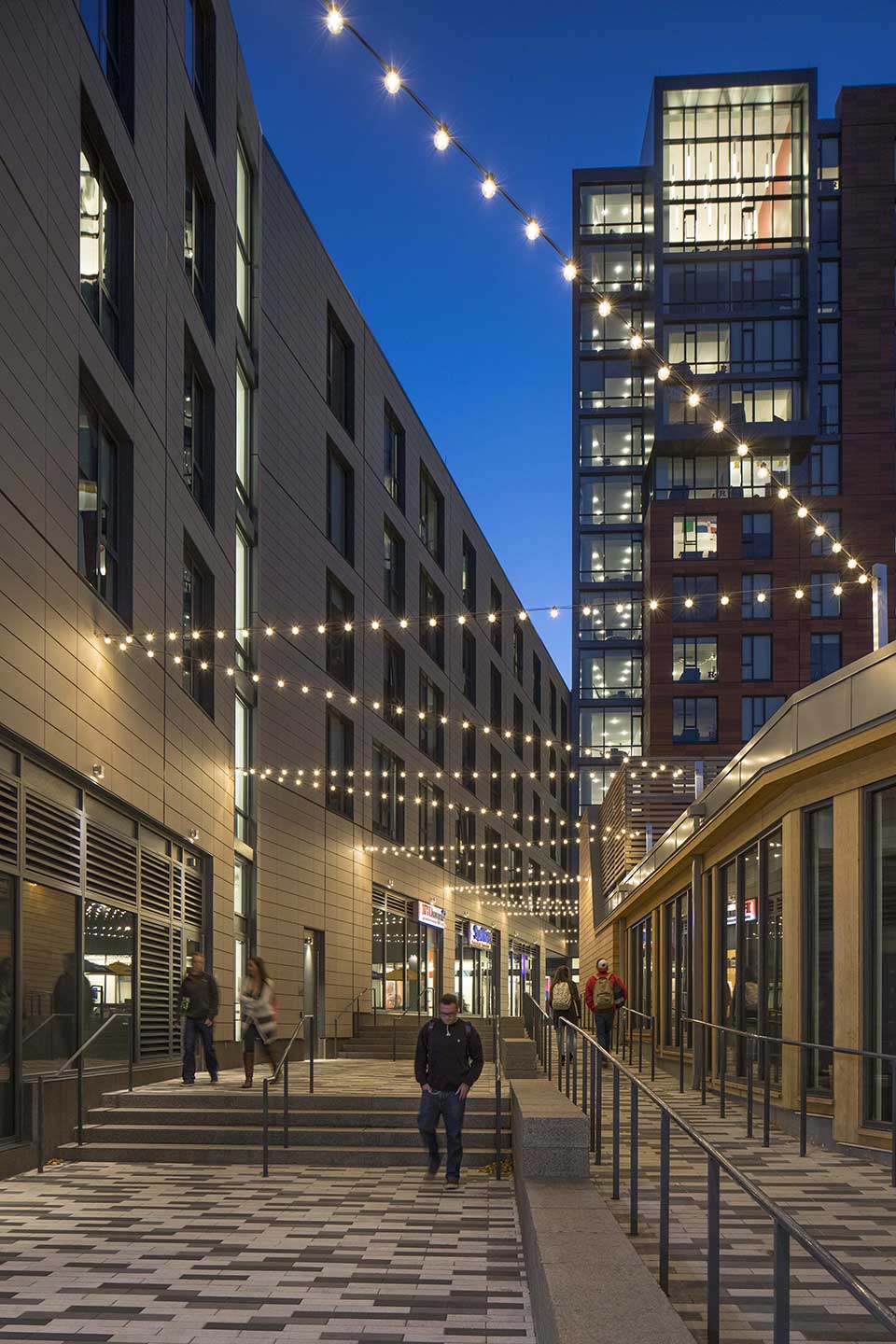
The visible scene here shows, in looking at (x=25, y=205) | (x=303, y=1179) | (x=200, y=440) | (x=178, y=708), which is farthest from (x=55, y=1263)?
(x=200, y=440)

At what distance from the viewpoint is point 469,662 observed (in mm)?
51719

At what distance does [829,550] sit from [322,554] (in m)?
32.3

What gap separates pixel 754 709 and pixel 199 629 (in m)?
39.3

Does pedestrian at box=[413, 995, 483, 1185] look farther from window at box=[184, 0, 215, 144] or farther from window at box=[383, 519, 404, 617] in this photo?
window at box=[383, 519, 404, 617]

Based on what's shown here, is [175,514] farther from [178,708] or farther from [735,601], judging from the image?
[735,601]

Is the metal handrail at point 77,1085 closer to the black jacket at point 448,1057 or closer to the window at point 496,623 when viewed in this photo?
the black jacket at point 448,1057

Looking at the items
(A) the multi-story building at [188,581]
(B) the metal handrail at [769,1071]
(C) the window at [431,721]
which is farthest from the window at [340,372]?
(B) the metal handrail at [769,1071]

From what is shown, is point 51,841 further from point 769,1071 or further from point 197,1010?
point 769,1071

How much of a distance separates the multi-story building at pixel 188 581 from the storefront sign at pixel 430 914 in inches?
11.5

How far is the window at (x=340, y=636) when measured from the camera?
3275cm

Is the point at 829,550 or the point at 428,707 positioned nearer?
the point at 428,707

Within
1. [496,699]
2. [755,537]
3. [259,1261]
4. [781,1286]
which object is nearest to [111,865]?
[259,1261]

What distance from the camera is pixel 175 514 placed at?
2012 cm

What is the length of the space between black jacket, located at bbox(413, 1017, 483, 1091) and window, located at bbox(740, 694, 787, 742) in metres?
46.4
